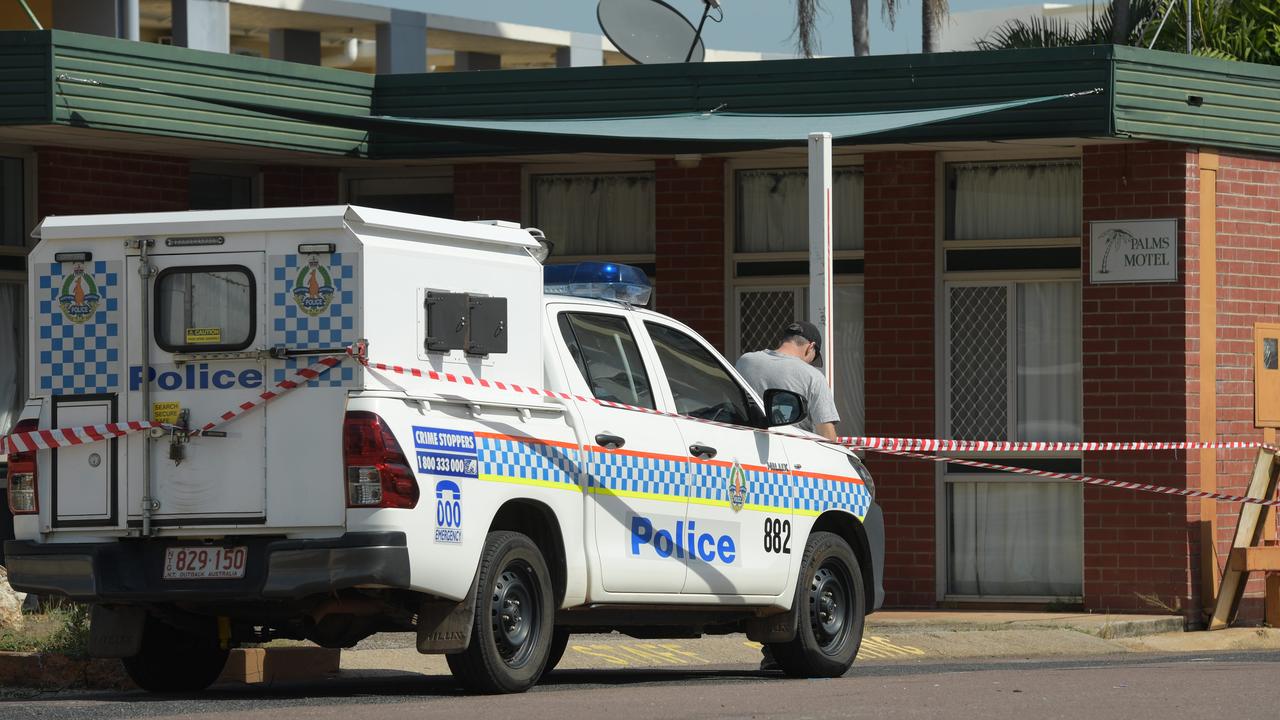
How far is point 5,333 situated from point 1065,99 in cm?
774

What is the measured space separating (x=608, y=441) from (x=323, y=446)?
1.62 m

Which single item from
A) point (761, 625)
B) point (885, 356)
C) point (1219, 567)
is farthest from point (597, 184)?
point (761, 625)

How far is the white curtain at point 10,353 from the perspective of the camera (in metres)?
16.1

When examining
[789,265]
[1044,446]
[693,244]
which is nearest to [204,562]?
[1044,446]

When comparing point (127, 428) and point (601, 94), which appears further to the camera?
point (601, 94)

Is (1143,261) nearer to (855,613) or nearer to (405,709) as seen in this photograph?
(855,613)

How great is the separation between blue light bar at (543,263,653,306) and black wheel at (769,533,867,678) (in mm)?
1699

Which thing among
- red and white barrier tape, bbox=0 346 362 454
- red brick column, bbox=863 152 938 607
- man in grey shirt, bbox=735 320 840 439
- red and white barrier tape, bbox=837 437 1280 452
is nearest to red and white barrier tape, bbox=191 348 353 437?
red and white barrier tape, bbox=0 346 362 454

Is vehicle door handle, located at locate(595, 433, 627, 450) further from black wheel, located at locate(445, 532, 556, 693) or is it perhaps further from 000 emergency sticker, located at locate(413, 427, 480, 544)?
000 emergency sticker, located at locate(413, 427, 480, 544)

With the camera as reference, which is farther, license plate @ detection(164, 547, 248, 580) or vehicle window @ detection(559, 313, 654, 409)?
vehicle window @ detection(559, 313, 654, 409)

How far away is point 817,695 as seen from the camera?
9953 mm

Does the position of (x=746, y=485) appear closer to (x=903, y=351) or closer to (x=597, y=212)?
(x=903, y=351)

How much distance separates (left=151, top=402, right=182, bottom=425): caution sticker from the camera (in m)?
9.55

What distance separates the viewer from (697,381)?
36.9 feet
